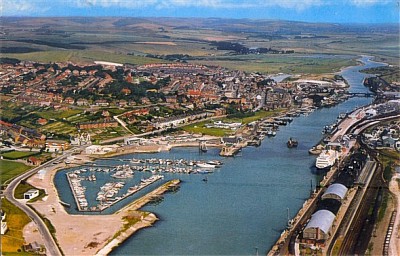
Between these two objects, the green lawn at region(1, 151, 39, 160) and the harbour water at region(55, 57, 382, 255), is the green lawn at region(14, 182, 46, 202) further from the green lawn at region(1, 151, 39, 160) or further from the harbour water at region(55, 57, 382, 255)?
the green lawn at region(1, 151, 39, 160)

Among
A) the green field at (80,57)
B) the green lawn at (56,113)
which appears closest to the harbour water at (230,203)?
the green lawn at (56,113)

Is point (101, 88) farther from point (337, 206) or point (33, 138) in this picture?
point (337, 206)

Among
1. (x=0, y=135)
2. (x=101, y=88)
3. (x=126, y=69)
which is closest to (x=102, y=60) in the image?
(x=126, y=69)

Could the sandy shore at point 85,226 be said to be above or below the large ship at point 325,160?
below

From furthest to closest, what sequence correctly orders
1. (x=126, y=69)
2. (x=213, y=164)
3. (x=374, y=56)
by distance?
(x=374, y=56), (x=126, y=69), (x=213, y=164)

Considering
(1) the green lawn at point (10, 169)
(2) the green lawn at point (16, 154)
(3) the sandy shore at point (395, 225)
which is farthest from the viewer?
(2) the green lawn at point (16, 154)

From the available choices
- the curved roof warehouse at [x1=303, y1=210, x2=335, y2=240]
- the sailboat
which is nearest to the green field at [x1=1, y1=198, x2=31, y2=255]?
the curved roof warehouse at [x1=303, y1=210, x2=335, y2=240]

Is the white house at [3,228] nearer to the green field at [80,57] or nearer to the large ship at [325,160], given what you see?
the large ship at [325,160]
